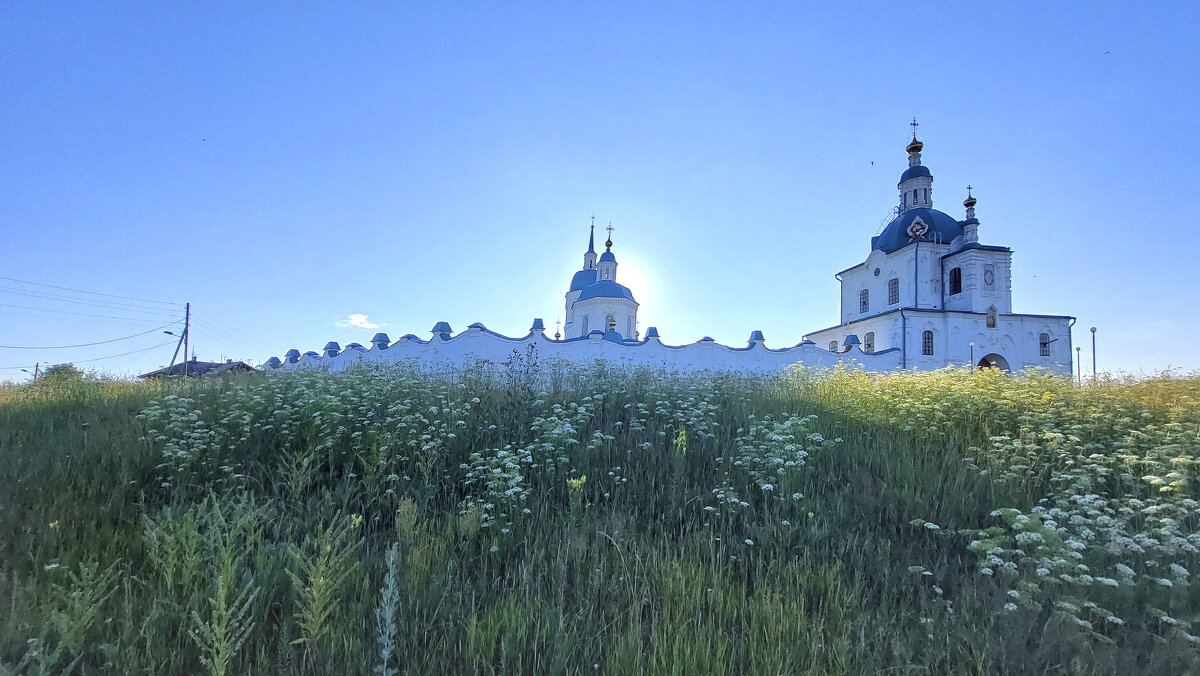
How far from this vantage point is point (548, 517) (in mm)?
3463

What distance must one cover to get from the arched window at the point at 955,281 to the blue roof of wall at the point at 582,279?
72.6ft

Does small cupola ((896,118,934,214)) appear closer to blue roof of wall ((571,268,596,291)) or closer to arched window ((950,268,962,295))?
arched window ((950,268,962,295))

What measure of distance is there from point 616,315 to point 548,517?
2826 centimetres

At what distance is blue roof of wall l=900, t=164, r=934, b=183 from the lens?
34.7 metres

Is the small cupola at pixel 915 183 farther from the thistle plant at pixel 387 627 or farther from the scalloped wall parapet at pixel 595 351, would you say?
the thistle plant at pixel 387 627

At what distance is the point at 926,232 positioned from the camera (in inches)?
1304

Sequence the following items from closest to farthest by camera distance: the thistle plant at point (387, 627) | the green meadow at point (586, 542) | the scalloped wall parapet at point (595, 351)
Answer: the thistle plant at point (387, 627)
the green meadow at point (586, 542)
the scalloped wall parapet at point (595, 351)

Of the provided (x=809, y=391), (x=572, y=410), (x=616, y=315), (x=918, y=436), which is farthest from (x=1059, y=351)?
(x=572, y=410)

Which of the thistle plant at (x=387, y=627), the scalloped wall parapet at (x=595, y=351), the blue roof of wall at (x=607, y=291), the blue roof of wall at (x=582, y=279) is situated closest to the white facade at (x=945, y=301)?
the scalloped wall parapet at (x=595, y=351)

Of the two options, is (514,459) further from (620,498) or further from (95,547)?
(95,547)

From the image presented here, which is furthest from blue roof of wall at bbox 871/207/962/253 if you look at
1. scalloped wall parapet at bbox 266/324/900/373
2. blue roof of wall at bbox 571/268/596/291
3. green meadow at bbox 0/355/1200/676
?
green meadow at bbox 0/355/1200/676

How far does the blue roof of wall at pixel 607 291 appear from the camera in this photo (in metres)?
31.8

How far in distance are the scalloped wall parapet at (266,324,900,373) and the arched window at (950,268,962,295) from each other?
15.4 metres

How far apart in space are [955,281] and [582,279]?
23.2 m
